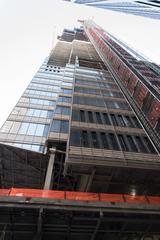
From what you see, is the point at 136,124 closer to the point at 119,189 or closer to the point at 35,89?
the point at 119,189

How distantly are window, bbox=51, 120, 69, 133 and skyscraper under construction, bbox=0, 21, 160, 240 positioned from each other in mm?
130

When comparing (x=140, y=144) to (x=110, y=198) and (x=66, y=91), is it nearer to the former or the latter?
(x=110, y=198)

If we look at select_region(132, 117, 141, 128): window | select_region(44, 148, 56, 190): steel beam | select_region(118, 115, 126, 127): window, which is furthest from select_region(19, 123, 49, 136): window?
select_region(132, 117, 141, 128): window

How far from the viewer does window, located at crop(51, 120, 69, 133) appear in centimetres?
2550

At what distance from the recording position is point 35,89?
39094 millimetres

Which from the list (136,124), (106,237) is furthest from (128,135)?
(106,237)

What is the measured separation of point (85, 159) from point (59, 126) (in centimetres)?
895

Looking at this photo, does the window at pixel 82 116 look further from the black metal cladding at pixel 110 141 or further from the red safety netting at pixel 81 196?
the red safety netting at pixel 81 196

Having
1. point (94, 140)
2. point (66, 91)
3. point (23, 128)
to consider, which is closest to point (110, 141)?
point (94, 140)

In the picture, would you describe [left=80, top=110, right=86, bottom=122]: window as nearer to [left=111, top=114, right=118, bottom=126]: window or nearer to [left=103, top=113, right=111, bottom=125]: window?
[left=103, top=113, right=111, bottom=125]: window

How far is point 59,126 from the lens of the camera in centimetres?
2627

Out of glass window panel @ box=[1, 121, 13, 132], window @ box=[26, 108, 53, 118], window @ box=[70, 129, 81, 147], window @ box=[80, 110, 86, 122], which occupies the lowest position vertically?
glass window panel @ box=[1, 121, 13, 132]

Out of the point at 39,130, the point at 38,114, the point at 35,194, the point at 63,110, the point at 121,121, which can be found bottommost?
the point at 39,130

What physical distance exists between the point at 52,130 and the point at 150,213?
14762mm
